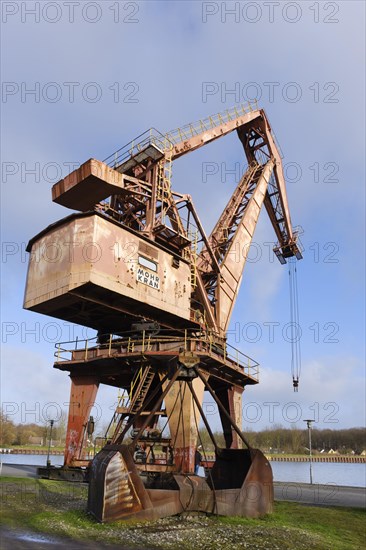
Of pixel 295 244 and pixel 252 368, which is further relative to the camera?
pixel 295 244

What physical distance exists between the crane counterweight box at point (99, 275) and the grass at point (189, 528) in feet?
24.6

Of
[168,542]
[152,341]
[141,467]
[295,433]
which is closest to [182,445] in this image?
[141,467]

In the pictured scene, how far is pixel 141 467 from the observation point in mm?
16859

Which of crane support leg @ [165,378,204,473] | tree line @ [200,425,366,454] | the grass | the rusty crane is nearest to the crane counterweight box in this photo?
the rusty crane

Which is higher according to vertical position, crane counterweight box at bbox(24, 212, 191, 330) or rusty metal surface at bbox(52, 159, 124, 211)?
rusty metal surface at bbox(52, 159, 124, 211)

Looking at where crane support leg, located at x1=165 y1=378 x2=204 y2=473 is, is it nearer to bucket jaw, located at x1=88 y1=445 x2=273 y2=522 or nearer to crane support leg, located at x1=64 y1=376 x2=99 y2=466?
bucket jaw, located at x1=88 y1=445 x2=273 y2=522

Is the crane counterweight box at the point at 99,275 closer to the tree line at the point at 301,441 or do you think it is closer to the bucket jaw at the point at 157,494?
the bucket jaw at the point at 157,494

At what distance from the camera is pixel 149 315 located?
2150 cm

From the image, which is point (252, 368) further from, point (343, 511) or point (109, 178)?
point (109, 178)

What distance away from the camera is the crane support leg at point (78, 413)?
20500mm

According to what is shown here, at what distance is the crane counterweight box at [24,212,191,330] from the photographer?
18344mm

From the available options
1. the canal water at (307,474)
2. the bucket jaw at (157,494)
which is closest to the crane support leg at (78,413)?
the bucket jaw at (157,494)

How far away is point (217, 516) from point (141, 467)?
496cm

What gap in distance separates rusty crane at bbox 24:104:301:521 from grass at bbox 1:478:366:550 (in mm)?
789
